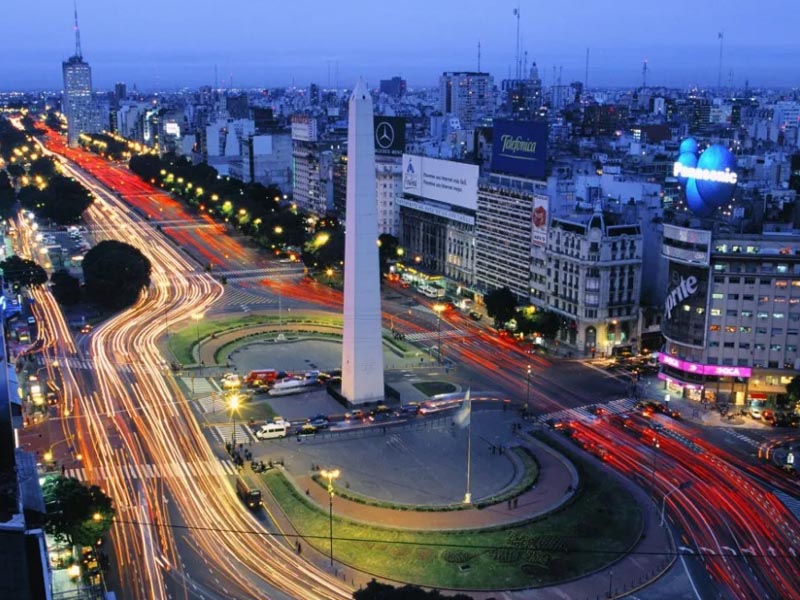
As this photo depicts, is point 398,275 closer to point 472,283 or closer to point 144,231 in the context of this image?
point 472,283

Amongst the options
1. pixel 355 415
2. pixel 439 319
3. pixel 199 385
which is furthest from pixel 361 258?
pixel 439 319

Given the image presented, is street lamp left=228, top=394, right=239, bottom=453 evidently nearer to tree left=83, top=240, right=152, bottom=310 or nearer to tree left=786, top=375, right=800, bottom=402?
tree left=83, top=240, right=152, bottom=310

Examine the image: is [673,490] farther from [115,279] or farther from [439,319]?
[115,279]

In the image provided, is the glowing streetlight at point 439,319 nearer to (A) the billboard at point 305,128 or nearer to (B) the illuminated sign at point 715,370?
(B) the illuminated sign at point 715,370

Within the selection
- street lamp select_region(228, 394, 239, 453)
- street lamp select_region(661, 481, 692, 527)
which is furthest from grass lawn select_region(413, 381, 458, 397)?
street lamp select_region(661, 481, 692, 527)

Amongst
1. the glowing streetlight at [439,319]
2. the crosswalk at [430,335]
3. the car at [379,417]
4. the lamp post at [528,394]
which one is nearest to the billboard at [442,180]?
the glowing streetlight at [439,319]

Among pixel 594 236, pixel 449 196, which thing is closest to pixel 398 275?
pixel 449 196

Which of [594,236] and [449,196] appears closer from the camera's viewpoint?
[594,236]
